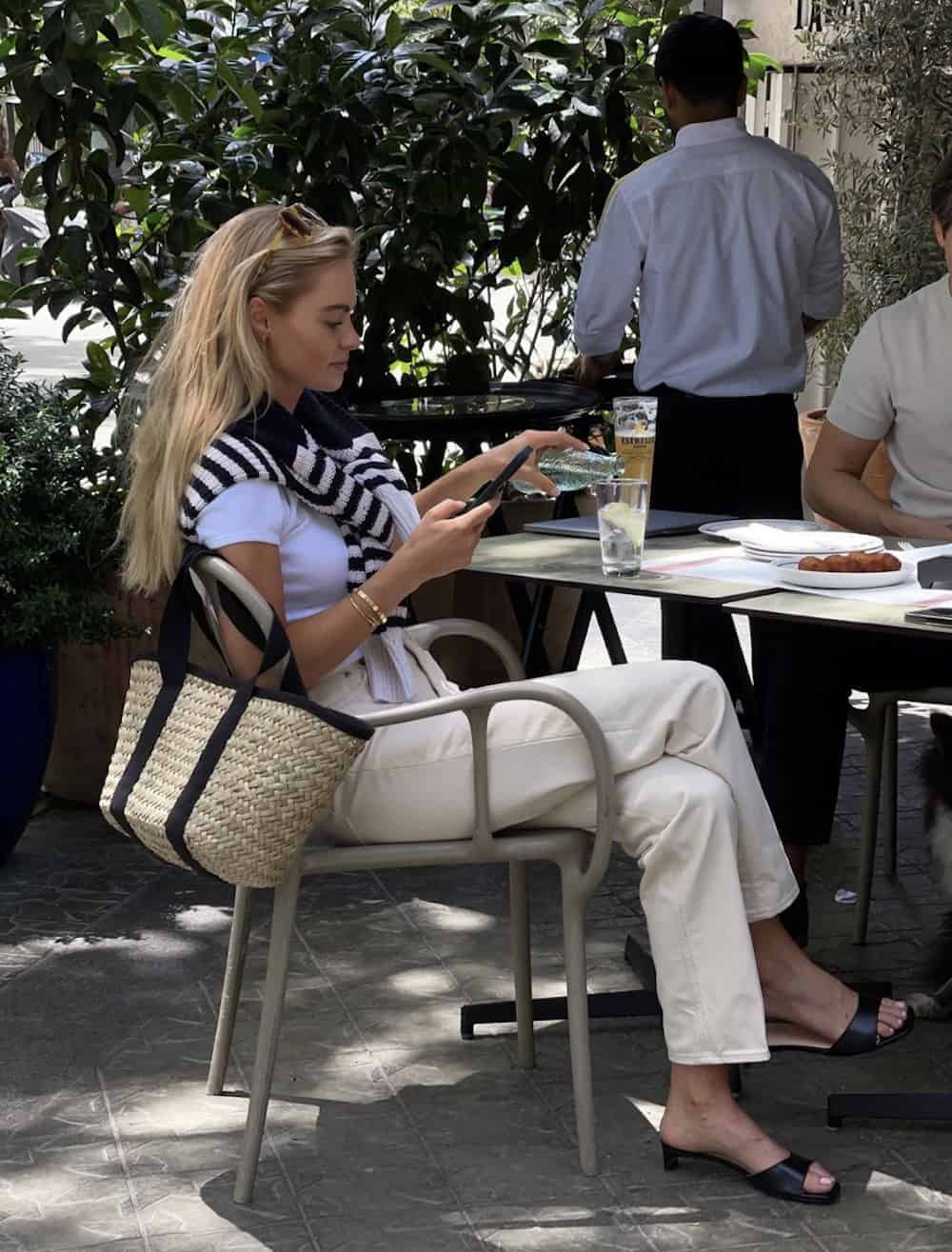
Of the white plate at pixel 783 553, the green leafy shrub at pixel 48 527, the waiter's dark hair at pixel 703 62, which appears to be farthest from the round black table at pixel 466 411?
the white plate at pixel 783 553

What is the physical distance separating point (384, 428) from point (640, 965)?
1578 millimetres

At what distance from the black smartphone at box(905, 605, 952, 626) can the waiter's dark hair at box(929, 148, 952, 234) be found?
119 cm

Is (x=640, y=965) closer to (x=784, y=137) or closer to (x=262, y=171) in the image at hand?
(x=262, y=171)

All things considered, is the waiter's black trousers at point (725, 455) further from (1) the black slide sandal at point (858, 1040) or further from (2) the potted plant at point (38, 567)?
(1) the black slide sandal at point (858, 1040)

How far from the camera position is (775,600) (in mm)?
3078

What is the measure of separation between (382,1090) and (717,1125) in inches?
26.5

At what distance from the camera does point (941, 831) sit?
354 cm

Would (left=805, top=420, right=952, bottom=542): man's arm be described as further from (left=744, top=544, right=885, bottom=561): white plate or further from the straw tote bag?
the straw tote bag

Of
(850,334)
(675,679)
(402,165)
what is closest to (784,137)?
(850,334)

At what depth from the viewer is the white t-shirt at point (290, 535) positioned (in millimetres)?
2906

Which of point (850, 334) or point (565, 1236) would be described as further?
point (850, 334)

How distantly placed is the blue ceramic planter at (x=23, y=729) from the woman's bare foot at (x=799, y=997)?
6.55ft

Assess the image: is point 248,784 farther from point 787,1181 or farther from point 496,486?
point 787,1181

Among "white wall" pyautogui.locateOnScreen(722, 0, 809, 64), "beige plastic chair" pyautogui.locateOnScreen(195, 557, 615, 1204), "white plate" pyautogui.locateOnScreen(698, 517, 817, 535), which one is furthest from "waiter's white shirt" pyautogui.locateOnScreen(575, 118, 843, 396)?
"white wall" pyautogui.locateOnScreen(722, 0, 809, 64)
